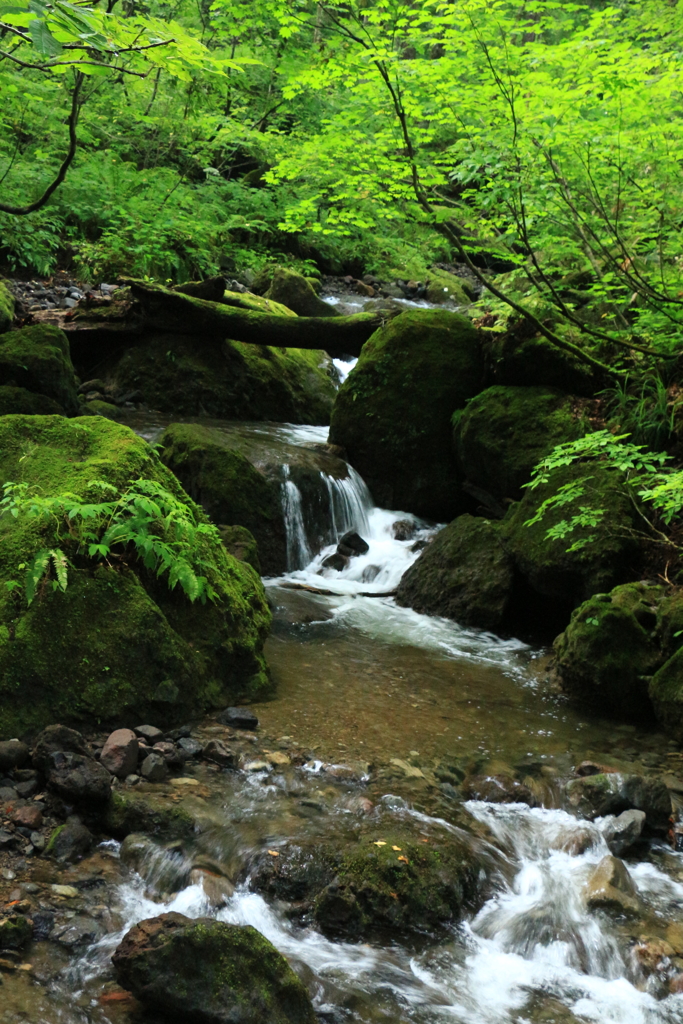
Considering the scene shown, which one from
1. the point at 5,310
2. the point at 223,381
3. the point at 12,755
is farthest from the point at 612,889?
the point at 223,381

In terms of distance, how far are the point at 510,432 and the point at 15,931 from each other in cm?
758

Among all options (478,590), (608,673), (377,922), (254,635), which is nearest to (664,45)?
(478,590)

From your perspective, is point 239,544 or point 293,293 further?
point 293,293

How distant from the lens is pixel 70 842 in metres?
3.23

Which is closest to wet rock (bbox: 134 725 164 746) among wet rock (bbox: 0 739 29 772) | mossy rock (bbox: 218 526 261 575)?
wet rock (bbox: 0 739 29 772)

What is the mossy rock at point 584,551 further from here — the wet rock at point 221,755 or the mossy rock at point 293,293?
the mossy rock at point 293,293

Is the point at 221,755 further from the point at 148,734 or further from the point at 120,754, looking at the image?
the point at 120,754

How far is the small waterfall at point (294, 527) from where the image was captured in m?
8.92

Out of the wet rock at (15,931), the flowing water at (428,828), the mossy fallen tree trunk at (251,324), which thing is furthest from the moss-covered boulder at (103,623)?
the mossy fallen tree trunk at (251,324)

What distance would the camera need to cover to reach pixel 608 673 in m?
5.90

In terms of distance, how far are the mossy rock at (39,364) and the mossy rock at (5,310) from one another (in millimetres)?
422

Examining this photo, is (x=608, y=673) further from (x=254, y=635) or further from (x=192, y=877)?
(x=192, y=877)

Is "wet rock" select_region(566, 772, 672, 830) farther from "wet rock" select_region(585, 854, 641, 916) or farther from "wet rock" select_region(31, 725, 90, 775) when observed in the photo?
"wet rock" select_region(31, 725, 90, 775)

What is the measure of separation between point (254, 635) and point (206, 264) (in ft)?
35.4
